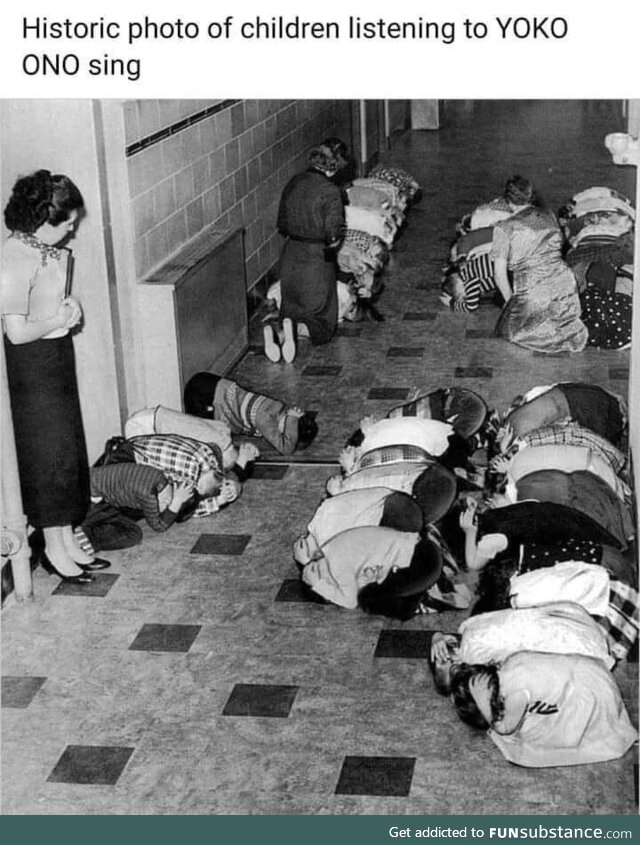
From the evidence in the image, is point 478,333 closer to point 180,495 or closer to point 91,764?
point 180,495

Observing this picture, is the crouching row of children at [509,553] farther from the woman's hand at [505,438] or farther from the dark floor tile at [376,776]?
the dark floor tile at [376,776]

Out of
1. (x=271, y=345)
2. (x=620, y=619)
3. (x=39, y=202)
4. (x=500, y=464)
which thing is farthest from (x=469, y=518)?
(x=271, y=345)

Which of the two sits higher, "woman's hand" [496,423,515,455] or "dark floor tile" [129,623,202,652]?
"woman's hand" [496,423,515,455]

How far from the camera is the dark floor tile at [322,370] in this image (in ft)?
27.5

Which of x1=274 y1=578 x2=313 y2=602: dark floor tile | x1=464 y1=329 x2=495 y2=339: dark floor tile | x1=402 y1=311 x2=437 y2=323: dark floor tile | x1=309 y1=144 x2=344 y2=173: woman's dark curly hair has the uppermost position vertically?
x1=309 y1=144 x2=344 y2=173: woman's dark curly hair

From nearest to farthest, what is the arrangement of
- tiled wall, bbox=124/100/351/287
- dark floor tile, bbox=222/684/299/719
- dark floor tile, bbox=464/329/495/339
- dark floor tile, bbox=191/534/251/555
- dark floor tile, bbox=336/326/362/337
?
dark floor tile, bbox=222/684/299/719 → dark floor tile, bbox=191/534/251/555 → tiled wall, bbox=124/100/351/287 → dark floor tile, bbox=464/329/495/339 → dark floor tile, bbox=336/326/362/337

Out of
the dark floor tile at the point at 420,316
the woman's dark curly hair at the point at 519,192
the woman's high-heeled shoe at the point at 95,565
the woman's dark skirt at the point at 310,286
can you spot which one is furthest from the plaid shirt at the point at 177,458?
the woman's dark curly hair at the point at 519,192

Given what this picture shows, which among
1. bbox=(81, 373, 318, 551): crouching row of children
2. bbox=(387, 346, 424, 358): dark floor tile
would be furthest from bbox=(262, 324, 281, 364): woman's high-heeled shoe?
bbox=(81, 373, 318, 551): crouching row of children

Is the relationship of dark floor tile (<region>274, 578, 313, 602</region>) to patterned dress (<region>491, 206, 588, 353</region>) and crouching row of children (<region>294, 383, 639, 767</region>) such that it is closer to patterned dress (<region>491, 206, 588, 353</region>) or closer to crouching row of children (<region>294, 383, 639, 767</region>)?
crouching row of children (<region>294, 383, 639, 767</region>)

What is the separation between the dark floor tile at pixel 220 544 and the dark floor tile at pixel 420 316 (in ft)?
12.3

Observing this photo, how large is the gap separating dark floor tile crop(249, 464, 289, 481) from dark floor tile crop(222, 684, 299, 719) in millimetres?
2008

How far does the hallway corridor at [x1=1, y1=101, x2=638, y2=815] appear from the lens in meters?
4.22
